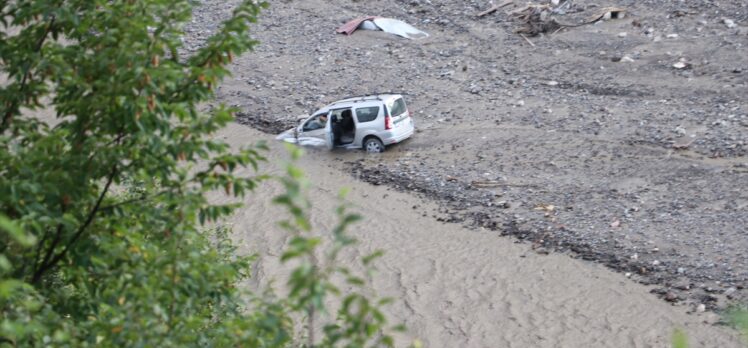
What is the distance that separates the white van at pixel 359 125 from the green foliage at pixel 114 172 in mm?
13872

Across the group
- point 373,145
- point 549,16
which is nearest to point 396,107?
point 373,145

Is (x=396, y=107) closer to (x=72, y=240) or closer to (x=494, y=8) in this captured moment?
(x=494, y=8)

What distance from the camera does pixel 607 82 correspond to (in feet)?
76.0

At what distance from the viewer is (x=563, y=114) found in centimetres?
2188

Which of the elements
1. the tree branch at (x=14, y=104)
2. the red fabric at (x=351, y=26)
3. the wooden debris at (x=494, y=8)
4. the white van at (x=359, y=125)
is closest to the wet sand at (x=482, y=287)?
the white van at (x=359, y=125)

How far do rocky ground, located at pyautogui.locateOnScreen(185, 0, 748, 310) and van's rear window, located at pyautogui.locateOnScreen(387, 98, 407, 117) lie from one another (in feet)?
2.76

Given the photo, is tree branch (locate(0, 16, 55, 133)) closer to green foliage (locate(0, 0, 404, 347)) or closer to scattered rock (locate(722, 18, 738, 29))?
green foliage (locate(0, 0, 404, 347))

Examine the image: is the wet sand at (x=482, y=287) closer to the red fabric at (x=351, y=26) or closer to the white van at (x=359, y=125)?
the white van at (x=359, y=125)

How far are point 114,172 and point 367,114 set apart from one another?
585 inches

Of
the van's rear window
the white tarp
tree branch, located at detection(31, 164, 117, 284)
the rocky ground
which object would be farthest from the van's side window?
tree branch, located at detection(31, 164, 117, 284)

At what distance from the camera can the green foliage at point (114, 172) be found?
224 inches

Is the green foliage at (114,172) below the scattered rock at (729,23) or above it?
above

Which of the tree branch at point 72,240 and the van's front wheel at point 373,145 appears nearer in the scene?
the tree branch at point 72,240

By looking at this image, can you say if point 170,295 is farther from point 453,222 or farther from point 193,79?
point 453,222
